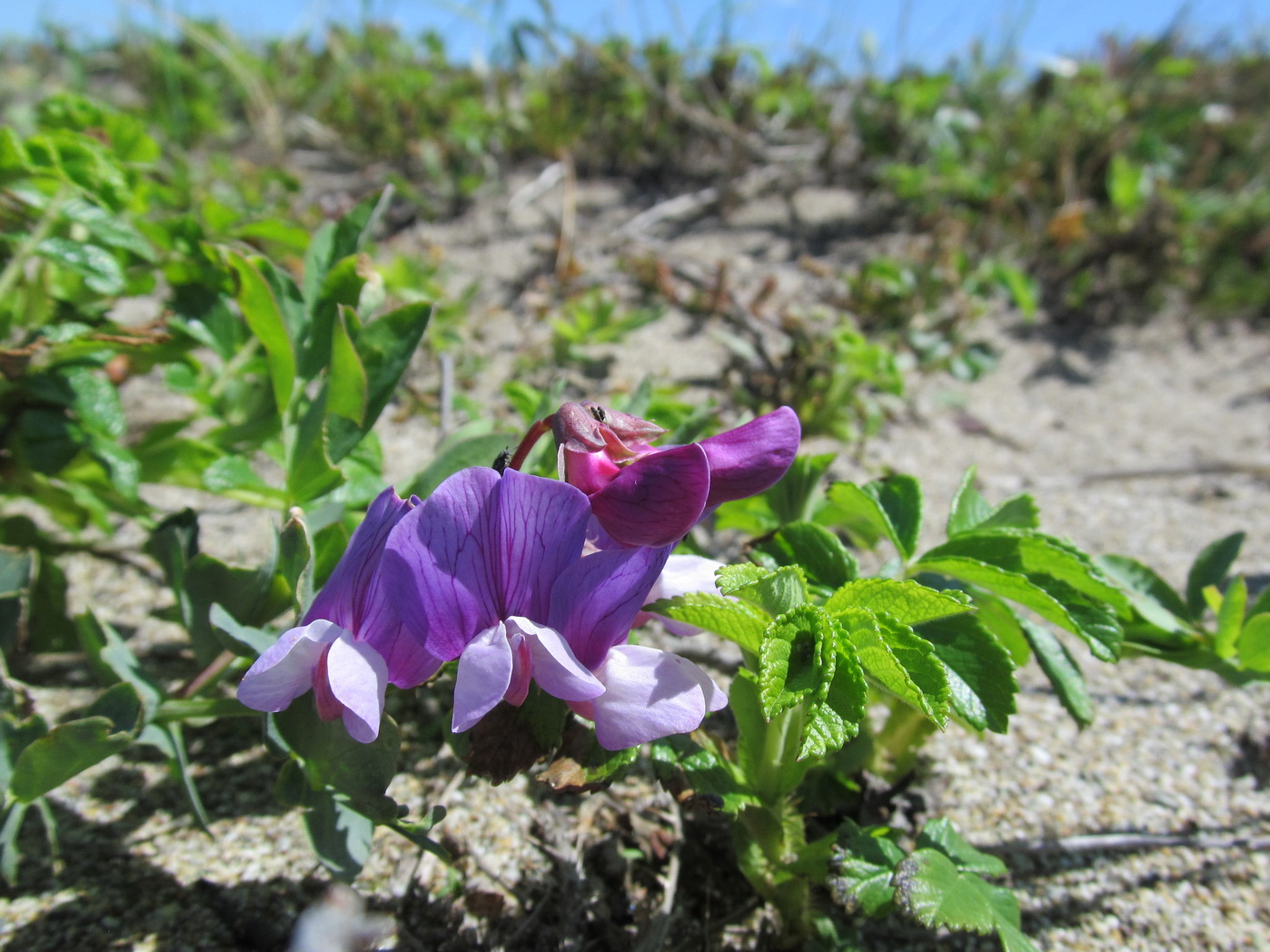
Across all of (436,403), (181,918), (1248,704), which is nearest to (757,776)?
(181,918)

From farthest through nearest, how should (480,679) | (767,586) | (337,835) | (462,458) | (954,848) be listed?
(462,458) < (954,848) < (337,835) < (767,586) < (480,679)

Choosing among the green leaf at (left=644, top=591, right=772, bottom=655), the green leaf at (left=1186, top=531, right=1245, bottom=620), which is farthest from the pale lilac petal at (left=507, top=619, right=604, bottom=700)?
the green leaf at (left=1186, top=531, right=1245, bottom=620)

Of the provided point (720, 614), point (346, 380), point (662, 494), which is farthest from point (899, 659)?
point (346, 380)

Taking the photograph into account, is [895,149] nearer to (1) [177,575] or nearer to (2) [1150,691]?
(2) [1150,691]

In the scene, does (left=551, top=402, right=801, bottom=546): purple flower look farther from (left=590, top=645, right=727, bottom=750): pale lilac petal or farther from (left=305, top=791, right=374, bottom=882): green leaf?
(left=305, top=791, right=374, bottom=882): green leaf

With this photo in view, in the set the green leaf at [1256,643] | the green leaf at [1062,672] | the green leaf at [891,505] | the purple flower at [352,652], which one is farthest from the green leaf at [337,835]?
the green leaf at [1256,643]

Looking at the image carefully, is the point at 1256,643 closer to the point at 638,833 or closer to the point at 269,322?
the point at 638,833
